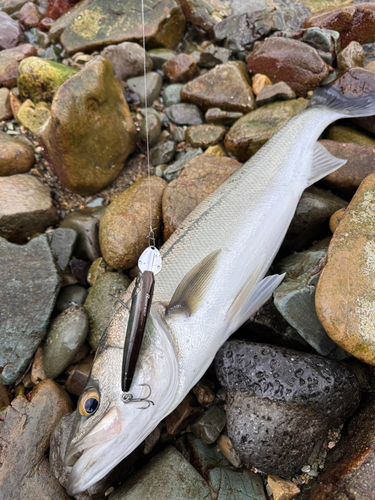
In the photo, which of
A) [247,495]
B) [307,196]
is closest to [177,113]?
[307,196]

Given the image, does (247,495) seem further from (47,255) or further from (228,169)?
(228,169)

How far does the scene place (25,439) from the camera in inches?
113

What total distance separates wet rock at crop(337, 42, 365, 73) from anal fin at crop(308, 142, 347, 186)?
6.66 feet

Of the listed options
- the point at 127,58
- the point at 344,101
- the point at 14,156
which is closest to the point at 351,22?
the point at 344,101

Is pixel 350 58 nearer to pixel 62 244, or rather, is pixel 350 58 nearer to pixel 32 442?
pixel 62 244

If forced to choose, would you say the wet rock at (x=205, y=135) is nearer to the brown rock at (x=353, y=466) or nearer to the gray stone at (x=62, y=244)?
the gray stone at (x=62, y=244)

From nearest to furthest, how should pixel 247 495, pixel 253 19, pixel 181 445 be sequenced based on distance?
pixel 247 495, pixel 181 445, pixel 253 19

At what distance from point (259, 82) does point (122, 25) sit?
2.94m

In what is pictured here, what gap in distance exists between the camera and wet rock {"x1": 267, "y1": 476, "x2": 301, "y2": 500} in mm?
2625


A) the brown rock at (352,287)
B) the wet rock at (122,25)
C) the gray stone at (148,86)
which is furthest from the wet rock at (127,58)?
the brown rock at (352,287)

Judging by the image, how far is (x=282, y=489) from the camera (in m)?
2.64

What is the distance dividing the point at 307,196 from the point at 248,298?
158cm

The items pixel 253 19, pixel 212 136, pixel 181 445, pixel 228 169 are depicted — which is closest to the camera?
pixel 181 445

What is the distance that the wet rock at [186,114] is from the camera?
5.16 meters
